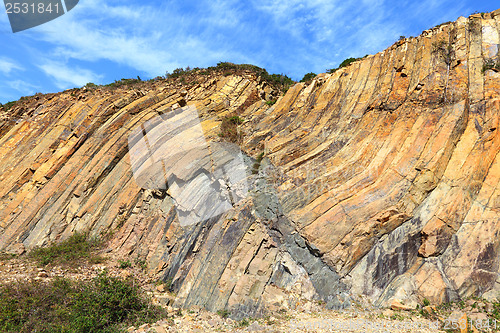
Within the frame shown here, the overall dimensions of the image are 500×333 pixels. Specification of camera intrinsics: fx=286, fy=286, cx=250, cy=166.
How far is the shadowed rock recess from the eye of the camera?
10562mm

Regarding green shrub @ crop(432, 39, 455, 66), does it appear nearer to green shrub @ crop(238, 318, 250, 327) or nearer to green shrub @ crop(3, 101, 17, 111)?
green shrub @ crop(238, 318, 250, 327)

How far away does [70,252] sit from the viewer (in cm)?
1418

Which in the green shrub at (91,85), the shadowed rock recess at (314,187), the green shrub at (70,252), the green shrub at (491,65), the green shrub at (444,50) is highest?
the green shrub at (444,50)

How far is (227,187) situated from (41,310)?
8.37m

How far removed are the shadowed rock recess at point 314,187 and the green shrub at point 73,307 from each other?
1701 mm

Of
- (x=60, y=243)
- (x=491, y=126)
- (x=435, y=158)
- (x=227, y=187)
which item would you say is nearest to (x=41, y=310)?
(x=60, y=243)

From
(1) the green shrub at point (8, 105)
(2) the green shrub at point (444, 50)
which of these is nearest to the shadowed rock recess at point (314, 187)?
(2) the green shrub at point (444, 50)

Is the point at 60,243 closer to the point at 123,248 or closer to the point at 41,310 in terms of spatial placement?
the point at 123,248

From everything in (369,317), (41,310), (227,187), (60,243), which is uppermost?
(227,187)

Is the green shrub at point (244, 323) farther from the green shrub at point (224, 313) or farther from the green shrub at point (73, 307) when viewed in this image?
the green shrub at point (73, 307)

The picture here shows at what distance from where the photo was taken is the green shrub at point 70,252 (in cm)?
1352

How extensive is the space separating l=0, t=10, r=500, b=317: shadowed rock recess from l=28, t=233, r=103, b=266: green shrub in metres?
0.72

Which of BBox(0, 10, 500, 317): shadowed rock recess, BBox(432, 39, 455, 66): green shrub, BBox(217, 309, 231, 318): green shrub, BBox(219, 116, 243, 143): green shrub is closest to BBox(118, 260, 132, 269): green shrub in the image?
BBox(0, 10, 500, 317): shadowed rock recess

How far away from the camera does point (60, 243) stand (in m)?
15.1
